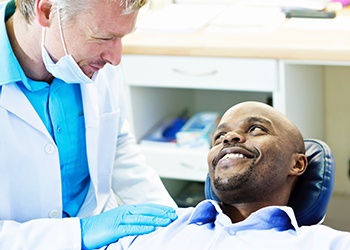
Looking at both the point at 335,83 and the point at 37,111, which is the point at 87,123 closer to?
the point at 37,111

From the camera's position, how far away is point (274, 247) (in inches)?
67.6

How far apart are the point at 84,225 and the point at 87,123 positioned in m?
0.27

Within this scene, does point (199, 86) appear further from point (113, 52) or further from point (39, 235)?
point (39, 235)

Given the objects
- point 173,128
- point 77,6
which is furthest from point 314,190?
point 173,128

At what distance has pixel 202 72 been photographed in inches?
105

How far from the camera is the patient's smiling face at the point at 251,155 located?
1.89 meters

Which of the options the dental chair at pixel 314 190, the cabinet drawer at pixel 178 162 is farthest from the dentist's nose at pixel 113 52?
the cabinet drawer at pixel 178 162

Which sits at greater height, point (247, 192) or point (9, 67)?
point (9, 67)

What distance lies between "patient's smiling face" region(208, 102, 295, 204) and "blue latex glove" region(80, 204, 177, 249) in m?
0.16

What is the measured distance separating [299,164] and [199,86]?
0.81 m

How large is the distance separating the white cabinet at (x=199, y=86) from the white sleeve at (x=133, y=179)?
19.5 inches

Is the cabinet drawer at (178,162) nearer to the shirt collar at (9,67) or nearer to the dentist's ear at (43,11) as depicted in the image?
the shirt collar at (9,67)

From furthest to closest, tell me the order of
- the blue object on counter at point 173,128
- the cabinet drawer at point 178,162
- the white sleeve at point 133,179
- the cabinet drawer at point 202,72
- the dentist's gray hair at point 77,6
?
the blue object on counter at point 173,128 < the cabinet drawer at point 178,162 < the cabinet drawer at point 202,72 < the white sleeve at point 133,179 < the dentist's gray hair at point 77,6

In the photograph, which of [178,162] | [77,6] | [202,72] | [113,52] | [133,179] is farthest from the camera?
[178,162]
